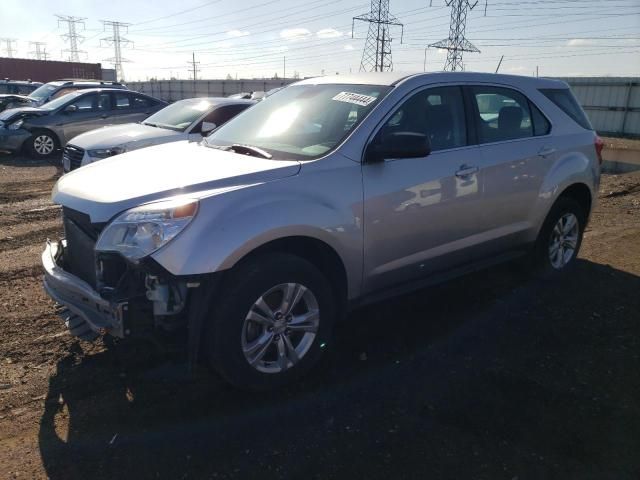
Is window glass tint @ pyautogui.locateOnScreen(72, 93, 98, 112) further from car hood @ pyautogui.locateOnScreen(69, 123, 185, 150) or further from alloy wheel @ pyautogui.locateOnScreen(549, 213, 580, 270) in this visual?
alloy wheel @ pyautogui.locateOnScreen(549, 213, 580, 270)

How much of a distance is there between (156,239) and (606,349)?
10.7 ft

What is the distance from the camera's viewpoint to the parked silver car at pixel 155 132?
8.38 meters

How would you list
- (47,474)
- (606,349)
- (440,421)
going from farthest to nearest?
1. (606,349)
2. (440,421)
3. (47,474)

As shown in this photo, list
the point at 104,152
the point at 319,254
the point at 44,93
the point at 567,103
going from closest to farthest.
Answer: the point at 319,254 → the point at 567,103 → the point at 104,152 → the point at 44,93

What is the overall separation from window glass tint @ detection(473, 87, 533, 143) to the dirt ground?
4.78 ft

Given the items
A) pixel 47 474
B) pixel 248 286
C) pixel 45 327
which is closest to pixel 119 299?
pixel 248 286

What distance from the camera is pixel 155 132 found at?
8.80 metres

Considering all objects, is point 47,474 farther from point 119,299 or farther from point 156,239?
point 156,239

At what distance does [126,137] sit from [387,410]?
22.7ft

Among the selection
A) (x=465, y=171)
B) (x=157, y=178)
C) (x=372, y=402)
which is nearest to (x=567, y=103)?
(x=465, y=171)

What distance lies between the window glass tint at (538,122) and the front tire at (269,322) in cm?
275

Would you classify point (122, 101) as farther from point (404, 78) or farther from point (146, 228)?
point (146, 228)

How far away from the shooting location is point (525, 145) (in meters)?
4.78

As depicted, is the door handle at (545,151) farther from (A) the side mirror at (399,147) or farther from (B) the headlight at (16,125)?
(B) the headlight at (16,125)
